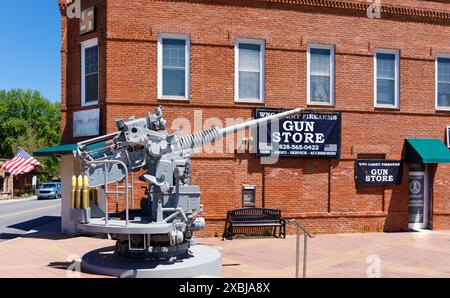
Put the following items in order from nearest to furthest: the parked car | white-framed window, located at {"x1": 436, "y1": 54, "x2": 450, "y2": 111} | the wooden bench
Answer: the wooden bench, white-framed window, located at {"x1": 436, "y1": 54, "x2": 450, "y2": 111}, the parked car

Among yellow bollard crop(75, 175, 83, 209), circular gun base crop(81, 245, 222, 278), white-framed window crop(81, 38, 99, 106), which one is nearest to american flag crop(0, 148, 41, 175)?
white-framed window crop(81, 38, 99, 106)

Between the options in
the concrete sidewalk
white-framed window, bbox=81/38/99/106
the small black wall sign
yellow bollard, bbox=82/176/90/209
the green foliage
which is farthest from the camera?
A: the green foliage

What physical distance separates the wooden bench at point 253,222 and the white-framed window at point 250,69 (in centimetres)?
367

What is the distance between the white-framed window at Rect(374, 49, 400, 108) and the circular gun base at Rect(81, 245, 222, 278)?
9.25 metres

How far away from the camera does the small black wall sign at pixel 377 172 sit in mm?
15148

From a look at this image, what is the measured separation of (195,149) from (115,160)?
196 centimetres

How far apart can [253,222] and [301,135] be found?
3.32 meters

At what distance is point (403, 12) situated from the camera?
1577 centimetres

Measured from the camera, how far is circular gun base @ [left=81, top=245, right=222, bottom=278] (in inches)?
336

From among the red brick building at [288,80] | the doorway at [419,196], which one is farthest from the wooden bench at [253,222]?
the doorway at [419,196]

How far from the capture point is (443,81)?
16.3 m

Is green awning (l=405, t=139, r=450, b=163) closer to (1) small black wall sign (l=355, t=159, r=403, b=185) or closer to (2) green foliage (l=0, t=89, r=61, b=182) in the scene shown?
(1) small black wall sign (l=355, t=159, r=403, b=185)

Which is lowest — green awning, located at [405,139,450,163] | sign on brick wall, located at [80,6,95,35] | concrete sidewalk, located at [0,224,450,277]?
concrete sidewalk, located at [0,224,450,277]

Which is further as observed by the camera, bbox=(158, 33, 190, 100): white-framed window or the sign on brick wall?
the sign on brick wall
